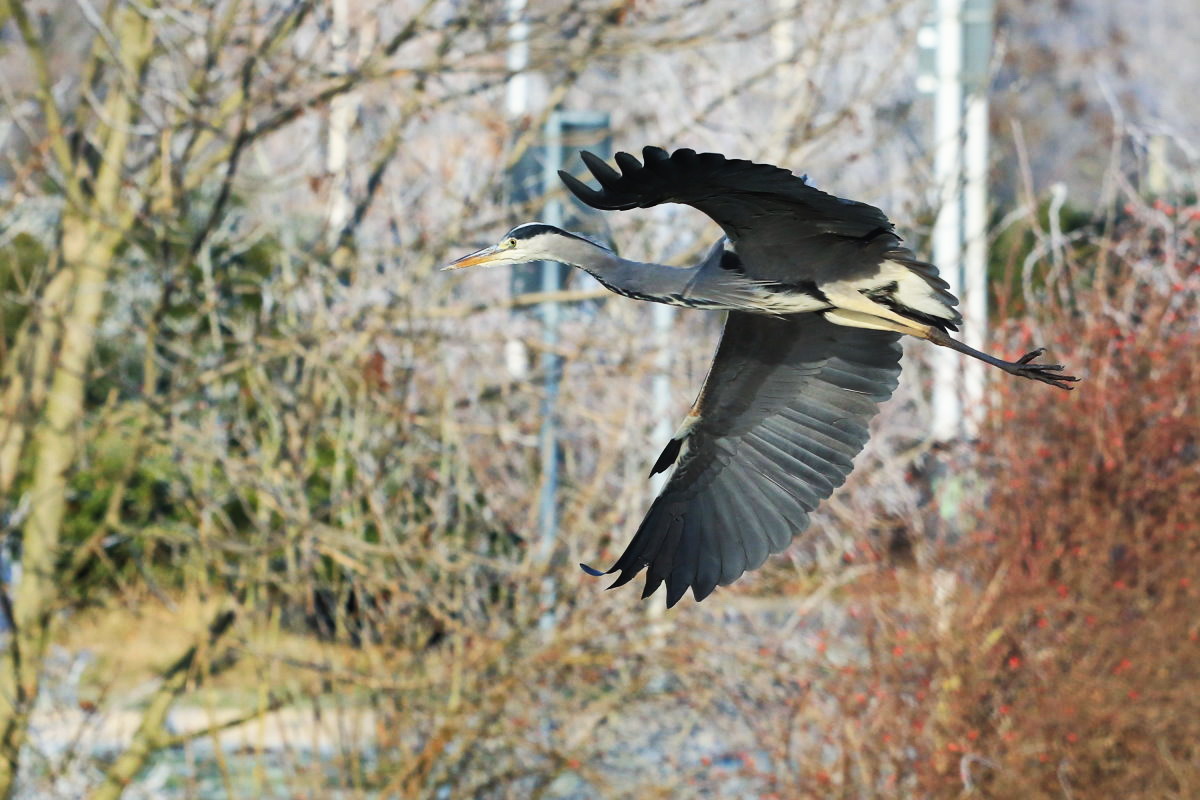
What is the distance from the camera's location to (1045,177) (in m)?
28.2

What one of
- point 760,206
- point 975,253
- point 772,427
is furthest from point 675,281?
point 975,253

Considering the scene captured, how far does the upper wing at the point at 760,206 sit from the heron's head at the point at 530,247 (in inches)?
11.6

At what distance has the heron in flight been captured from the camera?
3.56m

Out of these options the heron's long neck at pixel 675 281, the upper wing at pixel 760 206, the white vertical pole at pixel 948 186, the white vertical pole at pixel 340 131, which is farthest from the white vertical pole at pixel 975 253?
the heron's long neck at pixel 675 281

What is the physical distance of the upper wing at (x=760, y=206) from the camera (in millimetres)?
3361

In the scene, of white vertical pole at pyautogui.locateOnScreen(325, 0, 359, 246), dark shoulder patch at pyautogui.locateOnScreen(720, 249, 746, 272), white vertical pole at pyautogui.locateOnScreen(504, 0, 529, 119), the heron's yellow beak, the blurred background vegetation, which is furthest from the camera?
white vertical pole at pyautogui.locateOnScreen(325, 0, 359, 246)

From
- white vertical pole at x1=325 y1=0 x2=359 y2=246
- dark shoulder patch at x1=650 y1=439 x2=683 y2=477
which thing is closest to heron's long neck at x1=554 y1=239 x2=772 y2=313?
dark shoulder patch at x1=650 y1=439 x2=683 y2=477

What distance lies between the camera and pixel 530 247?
406cm

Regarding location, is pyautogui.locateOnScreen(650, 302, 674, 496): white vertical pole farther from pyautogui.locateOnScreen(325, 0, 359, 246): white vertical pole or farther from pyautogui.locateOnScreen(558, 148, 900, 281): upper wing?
pyautogui.locateOnScreen(558, 148, 900, 281): upper wing

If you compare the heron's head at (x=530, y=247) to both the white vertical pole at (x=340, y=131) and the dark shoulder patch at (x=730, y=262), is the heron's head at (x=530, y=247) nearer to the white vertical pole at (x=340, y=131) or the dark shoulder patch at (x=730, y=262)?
the dark shoulder patch at (x=730, y=262)

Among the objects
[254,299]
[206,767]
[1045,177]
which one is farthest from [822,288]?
[1045,177]

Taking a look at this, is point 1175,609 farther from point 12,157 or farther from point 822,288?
point 12,157

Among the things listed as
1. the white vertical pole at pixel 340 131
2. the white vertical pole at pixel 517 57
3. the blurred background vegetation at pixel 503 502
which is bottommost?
the blurred background vegetation at pixel 503 502

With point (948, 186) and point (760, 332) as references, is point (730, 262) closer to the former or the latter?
point (760, 332)
